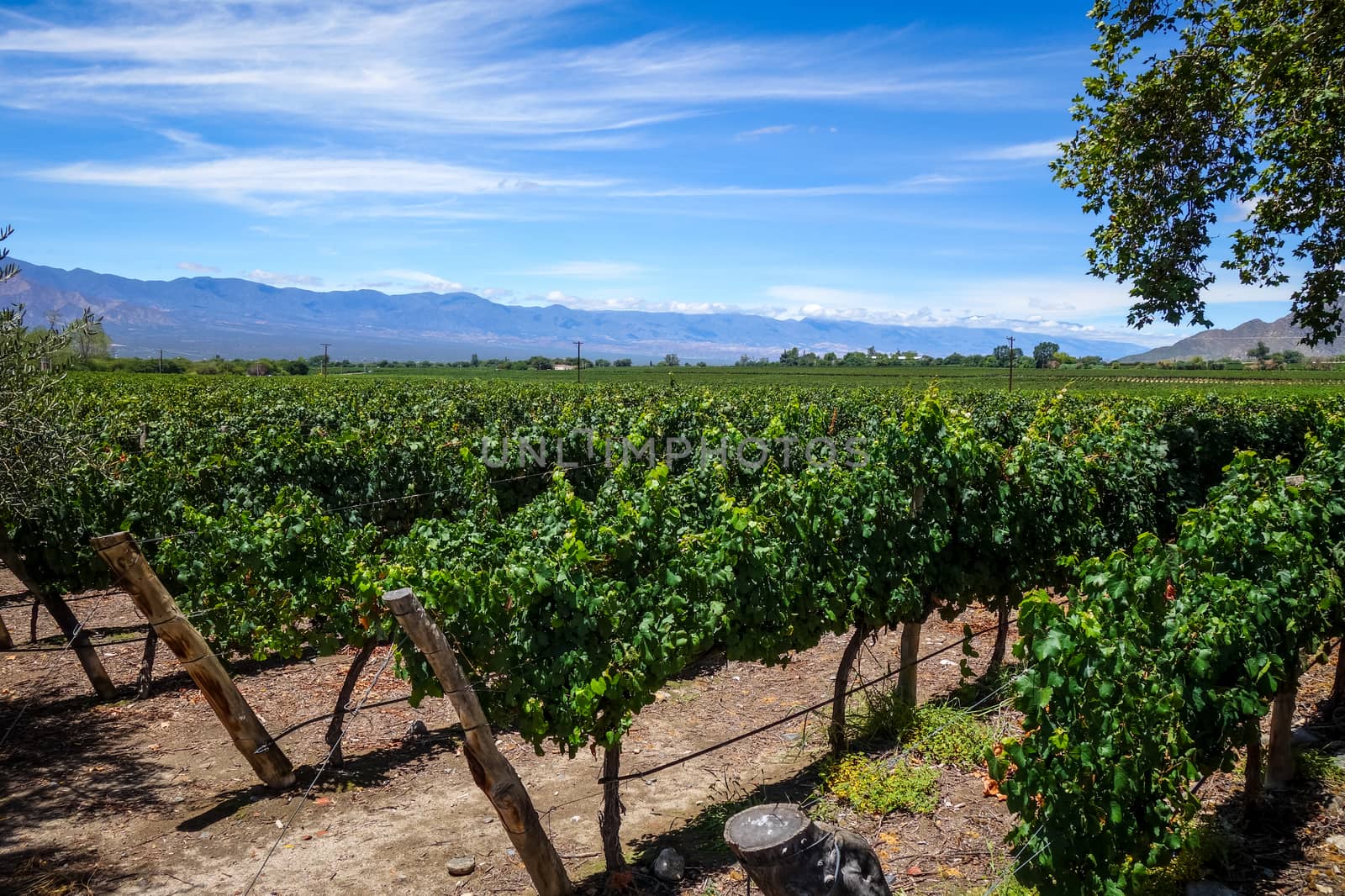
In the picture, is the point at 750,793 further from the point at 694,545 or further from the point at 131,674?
the point at 131,674

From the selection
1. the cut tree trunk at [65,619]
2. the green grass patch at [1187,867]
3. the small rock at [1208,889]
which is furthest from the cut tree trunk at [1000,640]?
the cut tree trunk at [65,619]

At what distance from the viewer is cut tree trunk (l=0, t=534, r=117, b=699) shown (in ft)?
29.1

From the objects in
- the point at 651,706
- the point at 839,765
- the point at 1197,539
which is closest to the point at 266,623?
the point at 651,706

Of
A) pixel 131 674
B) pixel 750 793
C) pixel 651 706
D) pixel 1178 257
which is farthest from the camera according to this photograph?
pixel 1178 257

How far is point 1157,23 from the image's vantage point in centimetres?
1395

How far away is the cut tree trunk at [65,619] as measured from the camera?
8.87m

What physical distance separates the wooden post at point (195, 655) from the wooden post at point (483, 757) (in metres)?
2.72

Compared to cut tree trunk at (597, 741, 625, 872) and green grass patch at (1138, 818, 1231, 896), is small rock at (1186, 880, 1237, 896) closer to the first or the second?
green grass patch at (1138, 818, 1231, 896)

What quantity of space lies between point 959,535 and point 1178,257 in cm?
907

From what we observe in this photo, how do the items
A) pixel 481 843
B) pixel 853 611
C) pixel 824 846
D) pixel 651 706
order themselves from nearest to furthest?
pixel 824 846 < pixel 481 843 < pixel 853 611 < pixel 651 706

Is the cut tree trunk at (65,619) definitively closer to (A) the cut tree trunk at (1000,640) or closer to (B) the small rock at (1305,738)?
(A) the cut tree trunk at (1000,640)

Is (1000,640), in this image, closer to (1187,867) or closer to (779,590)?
(779,590)

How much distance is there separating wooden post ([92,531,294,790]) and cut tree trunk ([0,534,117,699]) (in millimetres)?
3454

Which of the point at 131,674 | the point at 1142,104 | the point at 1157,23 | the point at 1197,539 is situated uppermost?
the point at 1157,23
